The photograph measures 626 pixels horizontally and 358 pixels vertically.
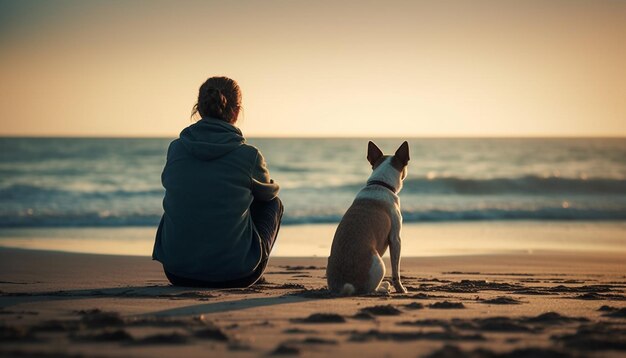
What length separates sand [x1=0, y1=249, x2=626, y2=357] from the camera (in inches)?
144

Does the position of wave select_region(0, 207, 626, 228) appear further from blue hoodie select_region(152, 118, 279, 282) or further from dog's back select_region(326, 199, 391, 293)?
dog's back select_region(326, 199, 391, 293)

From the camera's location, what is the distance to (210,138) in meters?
5.75

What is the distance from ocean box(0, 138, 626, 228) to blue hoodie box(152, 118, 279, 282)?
37.5 feet

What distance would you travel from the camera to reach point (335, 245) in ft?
19.1

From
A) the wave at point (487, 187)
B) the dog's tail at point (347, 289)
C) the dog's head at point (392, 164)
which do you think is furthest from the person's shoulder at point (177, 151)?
the wave at point (487, 187)

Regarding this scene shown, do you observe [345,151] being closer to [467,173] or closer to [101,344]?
[467,173]

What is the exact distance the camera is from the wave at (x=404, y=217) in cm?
1686

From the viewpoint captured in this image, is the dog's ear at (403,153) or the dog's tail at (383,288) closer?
the dog's tail at (383,288)

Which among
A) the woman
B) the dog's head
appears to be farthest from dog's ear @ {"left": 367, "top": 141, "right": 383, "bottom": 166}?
the woman

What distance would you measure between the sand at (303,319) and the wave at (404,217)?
9349 mm

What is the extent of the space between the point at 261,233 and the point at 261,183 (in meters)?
0.48

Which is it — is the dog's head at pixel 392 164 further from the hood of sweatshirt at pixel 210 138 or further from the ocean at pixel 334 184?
the ocean at pixel 334 184

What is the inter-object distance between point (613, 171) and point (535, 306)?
34.2 metres

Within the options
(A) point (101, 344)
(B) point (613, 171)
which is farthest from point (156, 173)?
(A) point (101, 344)
